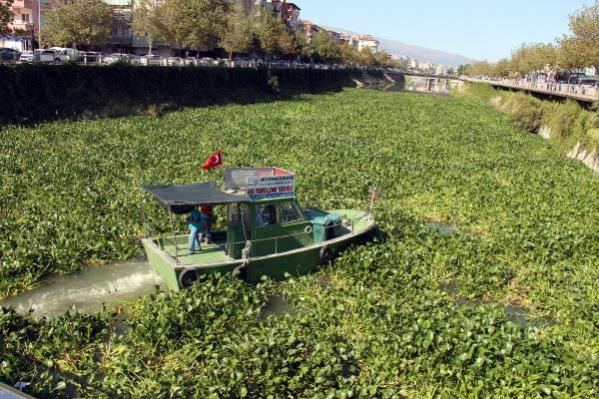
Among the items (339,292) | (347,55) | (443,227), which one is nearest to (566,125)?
(443,227)

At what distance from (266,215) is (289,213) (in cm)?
78

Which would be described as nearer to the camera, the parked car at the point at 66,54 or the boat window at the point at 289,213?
the boat window at the point at 289,213

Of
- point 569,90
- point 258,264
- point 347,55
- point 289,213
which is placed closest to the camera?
point 258,264

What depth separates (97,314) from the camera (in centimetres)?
1141

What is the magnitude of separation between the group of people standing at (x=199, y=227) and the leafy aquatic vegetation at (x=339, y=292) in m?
1.56

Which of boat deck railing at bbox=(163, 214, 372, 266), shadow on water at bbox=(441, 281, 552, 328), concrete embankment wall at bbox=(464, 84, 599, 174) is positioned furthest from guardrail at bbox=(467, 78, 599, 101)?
shadow on water at bbox=(441, 281, 552, 328)

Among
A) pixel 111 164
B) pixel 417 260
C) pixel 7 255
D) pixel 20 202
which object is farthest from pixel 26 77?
pixel 417 260

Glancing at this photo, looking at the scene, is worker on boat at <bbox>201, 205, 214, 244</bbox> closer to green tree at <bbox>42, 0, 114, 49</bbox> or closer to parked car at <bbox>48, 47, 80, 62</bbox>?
parked car at <bbox>48, 47, 80, 62</bbox>

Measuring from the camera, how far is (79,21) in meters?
46.4

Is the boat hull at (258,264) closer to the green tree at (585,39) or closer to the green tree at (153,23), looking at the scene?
the green tree at (585,39)

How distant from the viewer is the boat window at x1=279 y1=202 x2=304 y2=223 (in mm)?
14156

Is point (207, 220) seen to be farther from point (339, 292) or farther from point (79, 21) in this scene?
point (79, 21)

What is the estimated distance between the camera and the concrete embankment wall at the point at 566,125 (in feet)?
106

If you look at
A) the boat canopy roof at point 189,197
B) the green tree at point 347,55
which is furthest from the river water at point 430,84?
the boat canopy roof at point 189,197
